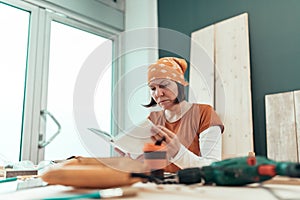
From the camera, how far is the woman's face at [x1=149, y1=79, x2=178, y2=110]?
1061mm

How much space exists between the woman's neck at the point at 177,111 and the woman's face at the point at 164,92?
0.04 m

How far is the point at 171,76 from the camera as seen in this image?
3.20 feet

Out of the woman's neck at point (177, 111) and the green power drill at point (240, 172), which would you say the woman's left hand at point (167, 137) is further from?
the woman's neck at point (177, 111)

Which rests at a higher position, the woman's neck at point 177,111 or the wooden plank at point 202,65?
the wooden plank at point 202,65

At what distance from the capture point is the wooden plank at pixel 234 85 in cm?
212

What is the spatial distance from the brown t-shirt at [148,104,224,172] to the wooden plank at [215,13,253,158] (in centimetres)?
72

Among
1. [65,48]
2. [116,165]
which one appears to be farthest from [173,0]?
[116,165]

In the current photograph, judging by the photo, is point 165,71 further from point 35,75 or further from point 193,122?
point 35,75

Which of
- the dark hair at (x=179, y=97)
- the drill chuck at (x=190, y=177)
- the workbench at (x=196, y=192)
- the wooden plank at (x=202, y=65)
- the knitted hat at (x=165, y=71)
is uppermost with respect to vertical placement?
the wooden plank at (x=202, y=65)

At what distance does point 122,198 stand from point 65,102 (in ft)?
7.25

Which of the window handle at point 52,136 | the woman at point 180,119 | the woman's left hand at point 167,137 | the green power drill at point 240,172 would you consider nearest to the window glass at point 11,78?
the window handle at point 52,136

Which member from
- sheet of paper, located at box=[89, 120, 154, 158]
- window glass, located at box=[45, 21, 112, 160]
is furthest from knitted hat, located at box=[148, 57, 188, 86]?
window glass, located at box=[45, 21, 112, 160]

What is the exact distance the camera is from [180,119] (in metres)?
1.28

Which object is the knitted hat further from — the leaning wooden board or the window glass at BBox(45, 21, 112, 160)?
the window glass at BBox(45, 21, 112, 160)
